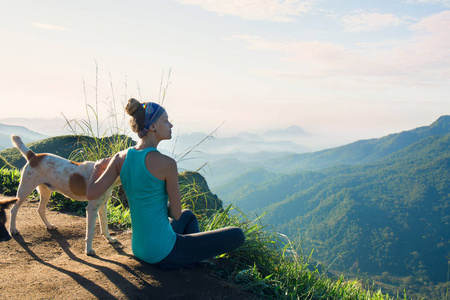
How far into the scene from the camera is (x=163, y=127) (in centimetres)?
325

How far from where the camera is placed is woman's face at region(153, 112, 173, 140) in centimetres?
323

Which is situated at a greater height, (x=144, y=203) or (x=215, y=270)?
(x=144, y=203)

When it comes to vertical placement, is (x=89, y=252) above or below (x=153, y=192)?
below

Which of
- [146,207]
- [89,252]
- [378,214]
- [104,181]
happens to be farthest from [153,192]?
[378,214]

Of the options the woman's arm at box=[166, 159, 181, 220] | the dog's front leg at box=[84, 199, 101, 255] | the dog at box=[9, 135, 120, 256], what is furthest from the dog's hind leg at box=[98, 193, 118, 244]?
the woman's arm at box=[166, 159, 181, 220]

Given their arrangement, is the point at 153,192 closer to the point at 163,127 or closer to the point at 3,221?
the point at 163,127

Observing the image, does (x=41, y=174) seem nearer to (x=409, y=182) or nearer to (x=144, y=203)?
(x=144, y=203)

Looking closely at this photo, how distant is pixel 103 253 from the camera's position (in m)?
4.16

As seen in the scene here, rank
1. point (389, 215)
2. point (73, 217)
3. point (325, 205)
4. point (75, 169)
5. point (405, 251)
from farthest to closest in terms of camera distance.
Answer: point (325, 205) < point (389, 215) < point (405, 251) < point (73, 217) < point (75, 169)

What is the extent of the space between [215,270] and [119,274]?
3.49ft

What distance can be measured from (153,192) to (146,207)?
169 millimetres

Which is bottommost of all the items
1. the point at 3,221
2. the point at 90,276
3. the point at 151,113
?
the point at 90,276

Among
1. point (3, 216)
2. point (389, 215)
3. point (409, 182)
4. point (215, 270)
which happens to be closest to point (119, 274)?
point (215, 270)

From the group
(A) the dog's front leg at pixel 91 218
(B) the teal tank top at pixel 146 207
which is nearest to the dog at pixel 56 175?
(A) the dog's front leg at pixel 91 218
